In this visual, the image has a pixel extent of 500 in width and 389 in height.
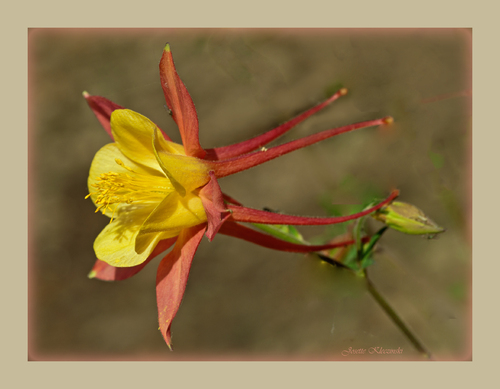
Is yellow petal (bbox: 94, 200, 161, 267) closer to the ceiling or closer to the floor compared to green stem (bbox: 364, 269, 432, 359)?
closer to the ceiling

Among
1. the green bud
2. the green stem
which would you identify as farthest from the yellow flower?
the green stem

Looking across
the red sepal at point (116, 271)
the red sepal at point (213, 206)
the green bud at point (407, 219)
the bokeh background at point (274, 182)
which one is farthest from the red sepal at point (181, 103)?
the bokeh background at point (274, 182)

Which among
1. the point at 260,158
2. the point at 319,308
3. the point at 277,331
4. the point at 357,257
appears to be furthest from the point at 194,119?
the point at 277,331

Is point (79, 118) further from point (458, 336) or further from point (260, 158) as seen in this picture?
point (458, 336)

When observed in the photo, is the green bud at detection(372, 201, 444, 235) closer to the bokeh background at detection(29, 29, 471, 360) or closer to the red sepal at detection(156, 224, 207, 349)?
the bokeh background at detection(29, 29, 471, 360)

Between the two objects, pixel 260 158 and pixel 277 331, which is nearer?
pixel 260 158
